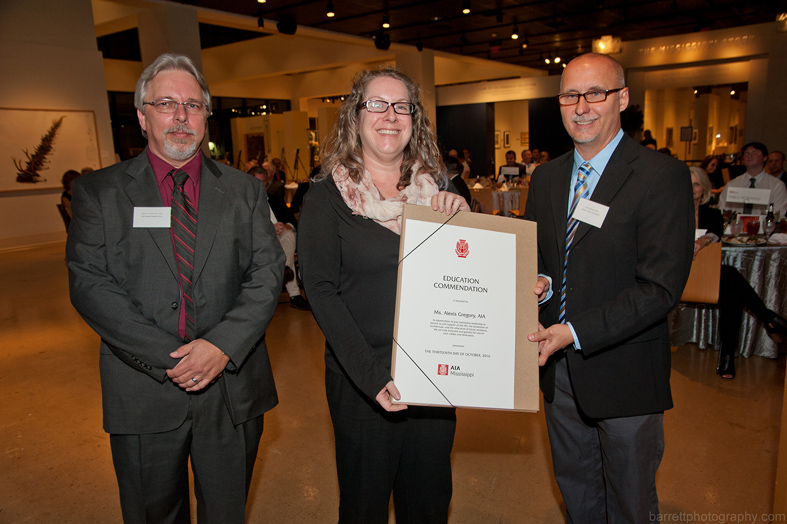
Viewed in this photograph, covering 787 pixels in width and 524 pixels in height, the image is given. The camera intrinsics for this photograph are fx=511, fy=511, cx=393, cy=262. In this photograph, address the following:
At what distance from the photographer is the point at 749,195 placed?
4645mm

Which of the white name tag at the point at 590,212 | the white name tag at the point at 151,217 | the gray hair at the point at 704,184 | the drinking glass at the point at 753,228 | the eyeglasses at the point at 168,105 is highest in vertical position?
the eyeglasses at the point at 168,105

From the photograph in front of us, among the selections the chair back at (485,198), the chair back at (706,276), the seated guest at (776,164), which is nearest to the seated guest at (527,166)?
the chair back at (485,198)

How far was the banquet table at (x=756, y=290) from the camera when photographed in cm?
409

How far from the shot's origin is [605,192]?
1637 millimetres

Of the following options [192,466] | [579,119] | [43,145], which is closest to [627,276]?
[579,119]

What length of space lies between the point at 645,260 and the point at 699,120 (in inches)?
681

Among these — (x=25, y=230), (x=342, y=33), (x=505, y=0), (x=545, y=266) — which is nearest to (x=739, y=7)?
(x=505, y=0)

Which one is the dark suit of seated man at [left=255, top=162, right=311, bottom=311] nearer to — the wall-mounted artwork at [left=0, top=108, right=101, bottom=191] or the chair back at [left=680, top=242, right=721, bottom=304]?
the chair back at [left=680, top=242, right=721, bottom=304]

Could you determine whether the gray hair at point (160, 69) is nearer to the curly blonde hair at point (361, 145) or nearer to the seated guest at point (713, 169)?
the curly blonde hair at point (361, 145)

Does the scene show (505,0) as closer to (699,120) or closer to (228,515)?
(699,120)

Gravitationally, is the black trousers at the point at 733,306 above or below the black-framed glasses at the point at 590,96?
below

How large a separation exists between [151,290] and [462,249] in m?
0.98

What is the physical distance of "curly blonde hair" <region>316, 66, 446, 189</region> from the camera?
1650 mm

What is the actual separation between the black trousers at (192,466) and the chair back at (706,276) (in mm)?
3454
